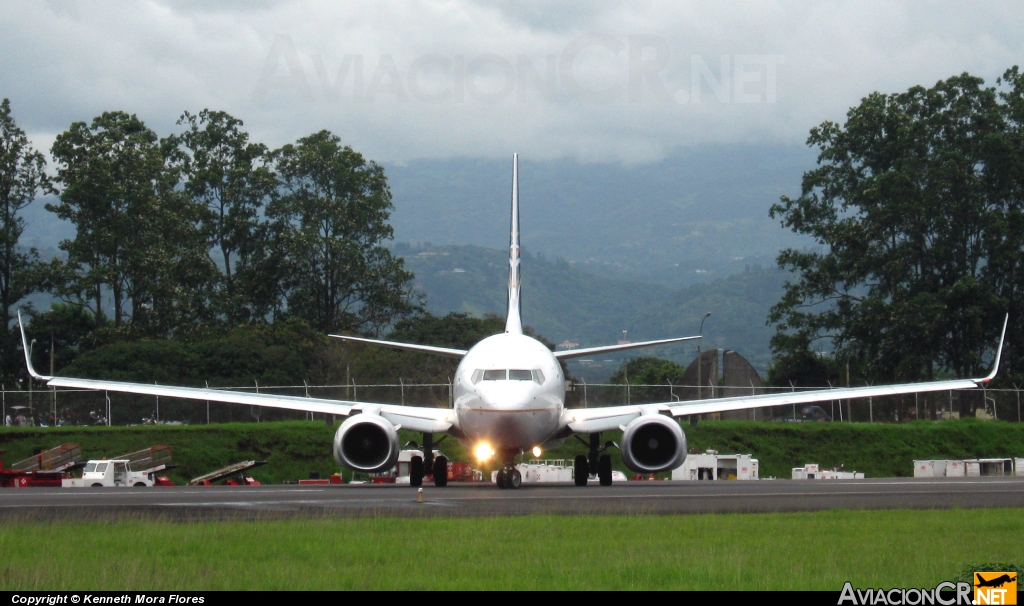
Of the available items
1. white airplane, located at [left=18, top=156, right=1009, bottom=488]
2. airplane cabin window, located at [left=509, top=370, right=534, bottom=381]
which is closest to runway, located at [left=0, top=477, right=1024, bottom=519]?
white airplane, located at [left=18, top=156, right=1009, bottom=488]

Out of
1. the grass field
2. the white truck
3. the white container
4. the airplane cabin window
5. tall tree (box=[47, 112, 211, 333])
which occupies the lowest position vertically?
the white container

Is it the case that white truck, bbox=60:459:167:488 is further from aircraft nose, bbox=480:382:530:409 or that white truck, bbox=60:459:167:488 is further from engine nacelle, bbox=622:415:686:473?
engine nacelle, bbox=622:415:686:473

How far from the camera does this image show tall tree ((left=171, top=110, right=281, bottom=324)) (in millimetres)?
86688

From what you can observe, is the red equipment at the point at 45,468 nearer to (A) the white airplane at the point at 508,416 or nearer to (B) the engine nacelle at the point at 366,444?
(A) the white airplane at the point at 508,416

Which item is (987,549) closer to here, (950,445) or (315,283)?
(950,445)

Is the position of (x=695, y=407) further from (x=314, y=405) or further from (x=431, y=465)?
(x=314, y=405)

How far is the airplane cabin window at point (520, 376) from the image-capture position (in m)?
26.0

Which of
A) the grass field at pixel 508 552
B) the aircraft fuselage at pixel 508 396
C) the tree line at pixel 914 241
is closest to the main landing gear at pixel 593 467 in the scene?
the aircraft fuselage at pixel 508 396

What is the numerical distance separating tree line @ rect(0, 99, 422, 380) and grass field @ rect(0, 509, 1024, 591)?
59.8 metres

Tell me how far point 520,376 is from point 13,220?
5905 cm

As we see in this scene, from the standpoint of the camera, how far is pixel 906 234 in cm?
6931

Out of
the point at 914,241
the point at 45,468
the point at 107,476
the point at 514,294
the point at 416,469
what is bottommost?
the point at 107,476

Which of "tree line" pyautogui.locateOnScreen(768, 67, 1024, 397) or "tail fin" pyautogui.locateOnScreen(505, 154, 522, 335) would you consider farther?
"tree line" pyautogui.locateOnScreen(768, 67, 1024, 397)

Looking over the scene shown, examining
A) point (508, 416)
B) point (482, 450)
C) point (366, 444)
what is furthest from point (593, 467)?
point (366, 444)
